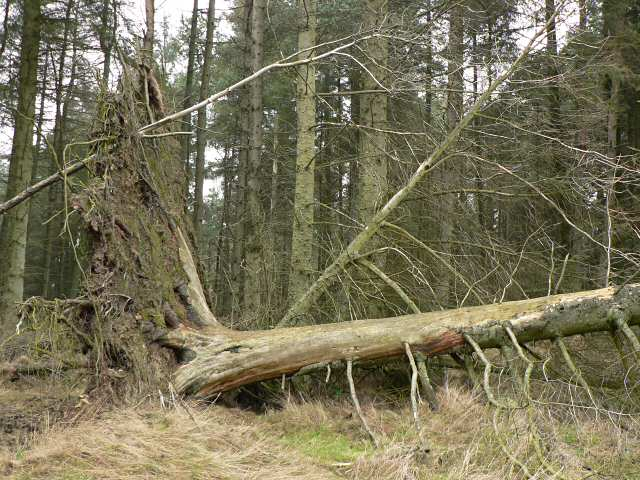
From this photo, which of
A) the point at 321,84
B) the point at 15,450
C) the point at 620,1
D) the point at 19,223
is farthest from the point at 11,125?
the point at 620,1

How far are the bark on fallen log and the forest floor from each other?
324 mm

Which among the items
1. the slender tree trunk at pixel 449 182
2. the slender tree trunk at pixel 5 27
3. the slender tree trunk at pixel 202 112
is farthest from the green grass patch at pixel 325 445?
the slender tree trunk at pixel 5 27

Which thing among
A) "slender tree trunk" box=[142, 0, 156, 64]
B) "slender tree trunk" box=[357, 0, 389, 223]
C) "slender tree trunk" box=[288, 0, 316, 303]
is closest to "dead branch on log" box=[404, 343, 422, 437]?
"slender tree trunk" box=[288, 0, 316, 303]

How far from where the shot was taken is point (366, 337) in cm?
441

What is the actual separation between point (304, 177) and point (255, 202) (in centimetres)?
155

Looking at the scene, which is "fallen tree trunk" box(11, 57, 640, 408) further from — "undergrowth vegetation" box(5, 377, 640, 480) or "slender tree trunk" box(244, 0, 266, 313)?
"slender tree trunk" box(244, 0, 266, 313)

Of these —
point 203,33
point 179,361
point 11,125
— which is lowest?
point 179,361

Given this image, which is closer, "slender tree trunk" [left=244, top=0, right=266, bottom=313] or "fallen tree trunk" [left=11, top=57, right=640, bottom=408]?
"fallen tree trunk" [left=11, top=57, right=640, bottom=408]

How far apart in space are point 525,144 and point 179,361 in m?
4.65

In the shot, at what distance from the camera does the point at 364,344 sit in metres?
4.40

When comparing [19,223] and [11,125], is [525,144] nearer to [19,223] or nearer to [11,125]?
[19,223]

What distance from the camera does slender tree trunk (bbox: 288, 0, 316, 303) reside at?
21.3 ft

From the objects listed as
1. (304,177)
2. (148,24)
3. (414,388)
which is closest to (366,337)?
(414,388)

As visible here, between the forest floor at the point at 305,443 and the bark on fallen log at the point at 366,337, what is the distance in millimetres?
324
